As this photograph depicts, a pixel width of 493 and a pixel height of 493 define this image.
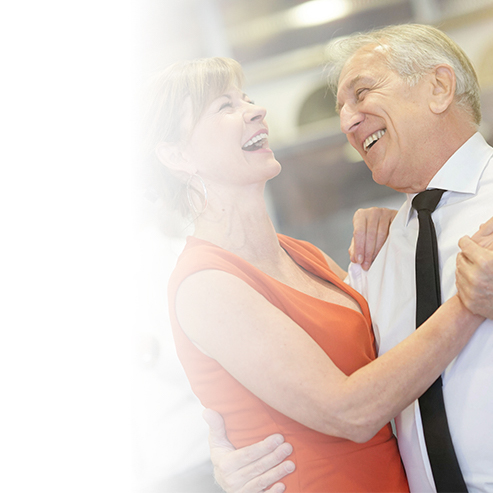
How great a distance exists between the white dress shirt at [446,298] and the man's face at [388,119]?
0.07m

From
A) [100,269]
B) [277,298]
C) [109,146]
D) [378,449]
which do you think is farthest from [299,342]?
[109,146]

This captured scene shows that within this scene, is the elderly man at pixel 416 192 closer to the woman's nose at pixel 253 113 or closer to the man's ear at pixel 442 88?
the man's ear at pixel 442 88

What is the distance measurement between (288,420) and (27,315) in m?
0.48

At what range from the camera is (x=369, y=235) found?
121cm

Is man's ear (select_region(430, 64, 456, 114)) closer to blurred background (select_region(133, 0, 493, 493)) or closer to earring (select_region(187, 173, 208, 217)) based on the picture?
earring (select_region(187, 173, 208, 217))

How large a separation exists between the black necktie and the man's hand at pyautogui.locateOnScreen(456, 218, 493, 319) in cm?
9

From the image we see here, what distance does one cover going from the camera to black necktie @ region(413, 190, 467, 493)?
2.77 feet

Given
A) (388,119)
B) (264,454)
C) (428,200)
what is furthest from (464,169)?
(264,454)

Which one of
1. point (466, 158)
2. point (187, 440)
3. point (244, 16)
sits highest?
point (244, 16)

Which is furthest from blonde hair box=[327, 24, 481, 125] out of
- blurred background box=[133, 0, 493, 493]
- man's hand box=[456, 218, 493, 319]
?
blurred background box=[133, 0, 493, 493]

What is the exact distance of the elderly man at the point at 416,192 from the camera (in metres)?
0.85

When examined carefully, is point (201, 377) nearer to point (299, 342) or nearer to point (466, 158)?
point (299, 342)

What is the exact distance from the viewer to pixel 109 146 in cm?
98

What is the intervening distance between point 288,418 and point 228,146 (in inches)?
20.9
